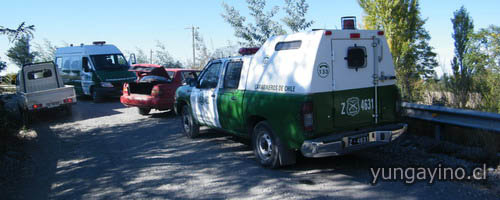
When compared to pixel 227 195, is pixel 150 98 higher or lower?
higher

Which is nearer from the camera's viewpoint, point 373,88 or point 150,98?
point 373,88

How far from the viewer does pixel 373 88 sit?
5.77 meters

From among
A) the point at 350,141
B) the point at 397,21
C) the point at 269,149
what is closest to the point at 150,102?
the point at 269,149

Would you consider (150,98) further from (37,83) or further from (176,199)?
(176,199)

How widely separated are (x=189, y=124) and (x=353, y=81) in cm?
434

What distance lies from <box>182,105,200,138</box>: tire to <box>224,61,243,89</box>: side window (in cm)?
184

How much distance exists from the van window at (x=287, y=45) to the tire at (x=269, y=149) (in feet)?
3.81

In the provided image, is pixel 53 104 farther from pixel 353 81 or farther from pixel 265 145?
pixel 353 81

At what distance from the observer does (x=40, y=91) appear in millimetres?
12508

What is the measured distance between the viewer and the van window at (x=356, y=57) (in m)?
5.62

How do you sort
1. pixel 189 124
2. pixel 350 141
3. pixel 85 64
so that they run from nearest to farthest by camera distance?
pixel 350 141, pixel 189 124, pixel 85 64

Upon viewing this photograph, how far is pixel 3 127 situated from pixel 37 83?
625 centimetres

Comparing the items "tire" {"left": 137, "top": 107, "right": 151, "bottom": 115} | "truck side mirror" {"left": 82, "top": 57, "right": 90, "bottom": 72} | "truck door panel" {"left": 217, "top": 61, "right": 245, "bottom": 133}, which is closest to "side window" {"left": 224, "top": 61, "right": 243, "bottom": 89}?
"truck door panel" {"left": 217, "top": 61, "right": 245, "bottom": 133}

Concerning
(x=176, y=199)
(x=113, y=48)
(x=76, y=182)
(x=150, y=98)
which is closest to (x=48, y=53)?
(x=113, y=48)
